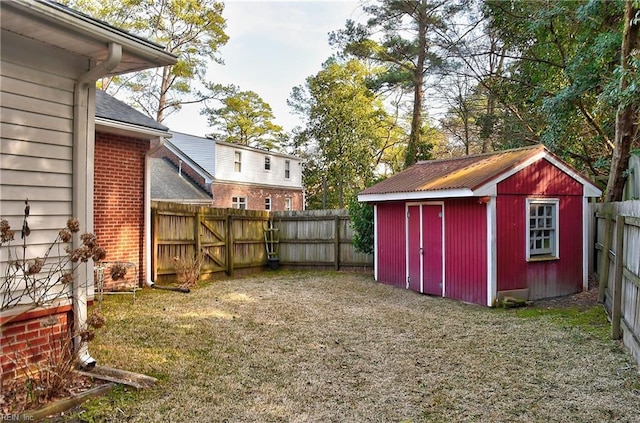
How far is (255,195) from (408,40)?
12.5 metres

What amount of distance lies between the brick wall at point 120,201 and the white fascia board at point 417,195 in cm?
543

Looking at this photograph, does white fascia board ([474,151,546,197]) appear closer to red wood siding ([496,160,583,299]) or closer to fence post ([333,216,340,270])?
red wood siding ([496,160,583,299])

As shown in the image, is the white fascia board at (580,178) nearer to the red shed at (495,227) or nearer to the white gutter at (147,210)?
the red shed at (495,227)

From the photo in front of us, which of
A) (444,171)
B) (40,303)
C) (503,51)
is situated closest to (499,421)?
(40,303)

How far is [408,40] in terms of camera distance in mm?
16250

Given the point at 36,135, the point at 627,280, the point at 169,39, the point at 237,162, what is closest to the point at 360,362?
the point at 627,280

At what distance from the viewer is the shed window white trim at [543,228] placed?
8.62 metres

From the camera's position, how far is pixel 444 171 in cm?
992

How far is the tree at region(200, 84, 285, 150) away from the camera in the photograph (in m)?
29.2

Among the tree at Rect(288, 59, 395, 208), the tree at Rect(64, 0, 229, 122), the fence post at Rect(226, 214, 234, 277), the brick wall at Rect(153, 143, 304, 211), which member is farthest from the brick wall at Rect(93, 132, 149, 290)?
the tree at Rect(288, 59, 395, 208)

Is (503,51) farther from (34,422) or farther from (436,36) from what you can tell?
(34,422)

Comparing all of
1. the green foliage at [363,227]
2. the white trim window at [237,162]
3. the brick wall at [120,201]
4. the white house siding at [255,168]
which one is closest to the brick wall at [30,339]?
the brick wall at [120,201]

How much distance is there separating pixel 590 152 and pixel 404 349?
38.7 feet

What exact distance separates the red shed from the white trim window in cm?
1466
